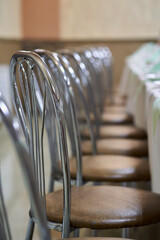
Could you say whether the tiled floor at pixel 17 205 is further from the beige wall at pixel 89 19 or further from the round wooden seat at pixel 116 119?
the beige wall at pixel 89 19

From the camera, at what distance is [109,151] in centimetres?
237

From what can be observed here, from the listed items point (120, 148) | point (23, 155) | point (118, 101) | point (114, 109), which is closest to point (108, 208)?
point (23, 155)

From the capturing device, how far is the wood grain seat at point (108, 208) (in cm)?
132

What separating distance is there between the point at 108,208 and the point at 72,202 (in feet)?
0.46

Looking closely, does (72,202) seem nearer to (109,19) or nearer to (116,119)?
(116,119)

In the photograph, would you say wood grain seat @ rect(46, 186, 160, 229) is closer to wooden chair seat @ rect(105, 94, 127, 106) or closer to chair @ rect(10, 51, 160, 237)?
chair @ rect(10, 51, 160, 237)

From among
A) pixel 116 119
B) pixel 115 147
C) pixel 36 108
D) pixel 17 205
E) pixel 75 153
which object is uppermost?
pixel 36 108

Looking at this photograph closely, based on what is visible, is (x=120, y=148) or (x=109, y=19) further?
(x=109, y=19)

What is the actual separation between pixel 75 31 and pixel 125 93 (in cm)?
287

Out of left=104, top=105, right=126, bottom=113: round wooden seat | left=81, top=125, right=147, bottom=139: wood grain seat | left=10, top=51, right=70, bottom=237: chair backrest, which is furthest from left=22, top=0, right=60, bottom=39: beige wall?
left=10, top=51, right=70, bottom=237: chair backrest

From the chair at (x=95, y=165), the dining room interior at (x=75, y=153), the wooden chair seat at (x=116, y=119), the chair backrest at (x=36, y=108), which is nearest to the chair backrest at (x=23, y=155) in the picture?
the dining room interior at (x=75, y=153)

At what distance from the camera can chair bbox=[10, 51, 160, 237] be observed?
1284mm

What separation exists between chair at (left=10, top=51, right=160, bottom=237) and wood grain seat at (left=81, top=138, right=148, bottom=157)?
32.4 inches

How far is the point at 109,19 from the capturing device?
7.66 m
